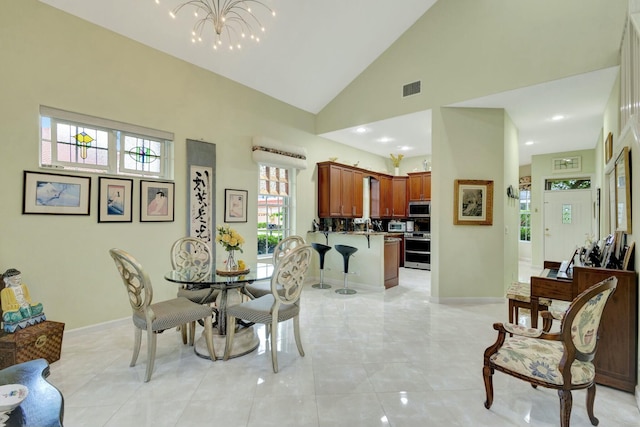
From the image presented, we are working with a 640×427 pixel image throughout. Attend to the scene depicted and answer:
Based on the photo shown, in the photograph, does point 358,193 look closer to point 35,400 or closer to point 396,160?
point 396,160

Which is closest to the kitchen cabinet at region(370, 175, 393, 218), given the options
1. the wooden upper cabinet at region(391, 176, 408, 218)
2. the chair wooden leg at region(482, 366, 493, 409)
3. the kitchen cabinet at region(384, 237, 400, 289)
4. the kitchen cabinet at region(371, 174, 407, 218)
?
the kitchen cabinet at region(371, 174, 407, 218)

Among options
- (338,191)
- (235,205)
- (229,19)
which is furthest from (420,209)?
(229,19)

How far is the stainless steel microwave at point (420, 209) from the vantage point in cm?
792

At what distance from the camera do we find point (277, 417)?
6.56ft

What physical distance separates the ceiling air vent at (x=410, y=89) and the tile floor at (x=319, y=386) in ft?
12.1

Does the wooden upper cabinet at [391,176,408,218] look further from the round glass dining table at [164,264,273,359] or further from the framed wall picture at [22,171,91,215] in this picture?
the framed wall picture at [22,171,91,215]

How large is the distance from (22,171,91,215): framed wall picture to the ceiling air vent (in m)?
4.70

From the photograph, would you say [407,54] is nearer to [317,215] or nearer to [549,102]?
[549,102]

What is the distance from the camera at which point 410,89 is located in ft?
16.8

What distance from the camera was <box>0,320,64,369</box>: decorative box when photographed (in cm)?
249

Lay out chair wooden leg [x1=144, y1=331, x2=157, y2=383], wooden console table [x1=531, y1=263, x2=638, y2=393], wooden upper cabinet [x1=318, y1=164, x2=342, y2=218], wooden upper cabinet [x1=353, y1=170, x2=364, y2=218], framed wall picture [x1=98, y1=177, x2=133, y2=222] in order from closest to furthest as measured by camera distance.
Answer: wooden console table [x1=531, y1=263, x2=638, y2=393], chair wooden leg [x1=144, y1=331, x2=157, y2=383], framed wall picture [x1=98, y1=177, x2=133, y2=222], wooden upper cabinet [x1=318, y1=164, x2=342, y2=218], wooden upper cabinet [x1=353, y1=170, x2=364, y2=218]

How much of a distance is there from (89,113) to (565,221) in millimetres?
9429

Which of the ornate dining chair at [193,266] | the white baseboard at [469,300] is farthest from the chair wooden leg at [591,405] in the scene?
the ornate dining chair at [193,266]

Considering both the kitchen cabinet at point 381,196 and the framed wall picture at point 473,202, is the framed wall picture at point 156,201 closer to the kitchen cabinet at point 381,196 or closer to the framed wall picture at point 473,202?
the framed wall picture at point 473,202
